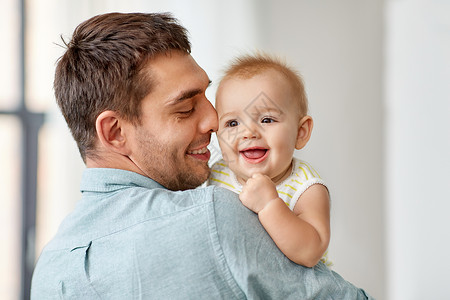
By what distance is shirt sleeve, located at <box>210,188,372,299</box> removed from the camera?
104 centimetres

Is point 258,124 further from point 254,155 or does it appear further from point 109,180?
point 109,180

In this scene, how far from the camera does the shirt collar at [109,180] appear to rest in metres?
1.23

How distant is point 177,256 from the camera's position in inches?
41.8

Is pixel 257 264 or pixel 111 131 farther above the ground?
pixel 111 131

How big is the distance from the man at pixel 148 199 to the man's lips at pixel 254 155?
0.15 m

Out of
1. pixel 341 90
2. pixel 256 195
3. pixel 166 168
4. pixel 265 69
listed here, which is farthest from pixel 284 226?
pixel 341 90

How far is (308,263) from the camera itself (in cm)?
113

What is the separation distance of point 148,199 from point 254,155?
48cm

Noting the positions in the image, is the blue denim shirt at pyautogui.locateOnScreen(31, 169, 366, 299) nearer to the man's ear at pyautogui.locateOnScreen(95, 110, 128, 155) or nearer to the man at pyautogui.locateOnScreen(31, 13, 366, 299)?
the man at pyautogui.locateOnScreen(31, 13, 366, 299)

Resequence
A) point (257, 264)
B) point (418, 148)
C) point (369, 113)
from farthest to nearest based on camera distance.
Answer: point (369, 113)
point (418, 148)
point (257, 264)

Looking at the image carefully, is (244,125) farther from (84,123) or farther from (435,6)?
(435,6)

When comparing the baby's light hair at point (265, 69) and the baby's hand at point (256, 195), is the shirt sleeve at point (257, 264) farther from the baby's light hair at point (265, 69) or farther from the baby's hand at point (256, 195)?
the baby's light hair at point (265, 69)

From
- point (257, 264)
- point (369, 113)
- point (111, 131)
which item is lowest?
point (369, 113)

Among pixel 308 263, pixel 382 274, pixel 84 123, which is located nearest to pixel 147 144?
pixel 84 123
